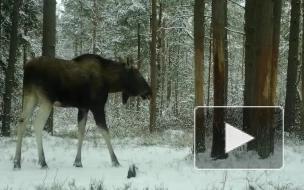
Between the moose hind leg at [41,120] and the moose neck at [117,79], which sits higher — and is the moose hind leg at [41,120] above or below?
below

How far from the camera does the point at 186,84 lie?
34.3m

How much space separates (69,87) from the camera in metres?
7.59

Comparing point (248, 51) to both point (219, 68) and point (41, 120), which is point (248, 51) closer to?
point (219, 68)

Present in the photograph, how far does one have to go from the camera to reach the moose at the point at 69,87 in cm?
738

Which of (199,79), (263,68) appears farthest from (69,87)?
(263,68)

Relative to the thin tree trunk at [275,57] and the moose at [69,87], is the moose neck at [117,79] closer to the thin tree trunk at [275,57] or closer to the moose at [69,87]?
the moose at [69,87]

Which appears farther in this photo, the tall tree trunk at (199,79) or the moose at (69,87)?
the tall tree trunk at (199,79)

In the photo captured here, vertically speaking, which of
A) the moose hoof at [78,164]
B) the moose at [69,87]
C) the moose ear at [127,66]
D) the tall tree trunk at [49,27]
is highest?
the tall tree trunk at [49,27]

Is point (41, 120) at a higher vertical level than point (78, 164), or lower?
higher

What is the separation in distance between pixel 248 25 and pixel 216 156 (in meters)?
6.50

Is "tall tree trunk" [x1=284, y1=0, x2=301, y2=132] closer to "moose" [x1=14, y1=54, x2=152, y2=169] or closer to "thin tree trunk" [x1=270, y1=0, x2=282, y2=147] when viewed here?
"thin tree trunk" [x1=270, y1=0, x2=282, y2=147]

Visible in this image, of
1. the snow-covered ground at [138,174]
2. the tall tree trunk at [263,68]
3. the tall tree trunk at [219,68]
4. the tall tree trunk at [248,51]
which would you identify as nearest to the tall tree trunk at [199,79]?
the snow-covered ground at [138,174]

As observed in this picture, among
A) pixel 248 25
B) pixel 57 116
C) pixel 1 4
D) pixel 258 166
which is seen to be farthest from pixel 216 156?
pixel 57 116

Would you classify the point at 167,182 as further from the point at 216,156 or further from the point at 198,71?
the point at 198,71
